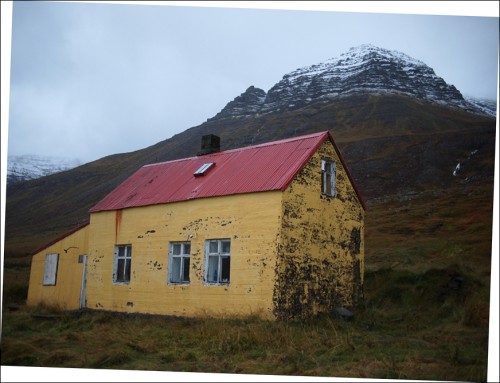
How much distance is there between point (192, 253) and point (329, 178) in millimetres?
4340

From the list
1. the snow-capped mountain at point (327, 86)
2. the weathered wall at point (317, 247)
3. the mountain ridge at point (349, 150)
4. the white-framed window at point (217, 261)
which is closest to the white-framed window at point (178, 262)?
the white-framed window at point (217, 261)

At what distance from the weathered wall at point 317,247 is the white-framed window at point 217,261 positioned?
5.38 ft

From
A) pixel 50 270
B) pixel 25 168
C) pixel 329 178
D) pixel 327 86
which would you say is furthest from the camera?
pixel 327 86

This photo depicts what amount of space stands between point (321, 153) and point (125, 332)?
22.5 ft

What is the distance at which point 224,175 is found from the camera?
15.0 metres

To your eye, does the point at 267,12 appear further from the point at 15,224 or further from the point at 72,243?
the point at 15,224

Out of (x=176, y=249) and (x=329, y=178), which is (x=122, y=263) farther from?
(x=329, y=178)

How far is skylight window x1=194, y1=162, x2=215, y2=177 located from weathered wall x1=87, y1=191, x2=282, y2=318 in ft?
4.63

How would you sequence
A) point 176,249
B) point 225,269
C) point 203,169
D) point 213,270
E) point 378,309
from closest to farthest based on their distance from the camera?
point 225,269, point 213,270, point 176,249, point 378,309, point 203,169

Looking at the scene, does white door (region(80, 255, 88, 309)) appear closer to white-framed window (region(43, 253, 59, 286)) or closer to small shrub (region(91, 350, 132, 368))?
white-framed window (region(43, 253, 59, 286))

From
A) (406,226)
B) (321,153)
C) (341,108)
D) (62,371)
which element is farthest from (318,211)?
(341,108)

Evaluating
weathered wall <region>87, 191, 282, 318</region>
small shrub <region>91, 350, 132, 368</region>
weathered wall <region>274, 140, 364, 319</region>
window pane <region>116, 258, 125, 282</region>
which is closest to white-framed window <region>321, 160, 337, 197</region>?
weathered wall <region>274, 140, 364, 319</region>

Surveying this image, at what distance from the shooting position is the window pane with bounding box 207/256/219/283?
45.2 feet

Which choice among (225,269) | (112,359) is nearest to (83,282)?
(225,269)
